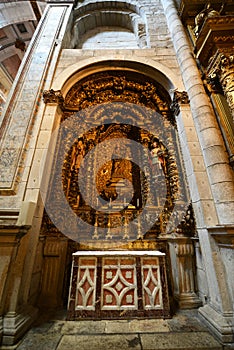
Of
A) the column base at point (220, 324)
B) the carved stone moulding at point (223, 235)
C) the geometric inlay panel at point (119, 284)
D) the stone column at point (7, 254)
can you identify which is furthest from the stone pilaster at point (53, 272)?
the carved stone moulding at point (223, 235)

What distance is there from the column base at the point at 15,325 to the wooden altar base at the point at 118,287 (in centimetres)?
54

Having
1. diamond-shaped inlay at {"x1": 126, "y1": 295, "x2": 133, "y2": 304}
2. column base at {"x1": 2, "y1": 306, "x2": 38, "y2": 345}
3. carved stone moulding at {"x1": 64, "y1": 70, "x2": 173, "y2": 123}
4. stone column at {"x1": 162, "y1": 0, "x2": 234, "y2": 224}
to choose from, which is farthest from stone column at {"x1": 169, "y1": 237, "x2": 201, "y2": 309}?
carved stone moulding at {"x1": 64, "y1": 70, "x2": 173, "y2": 123}

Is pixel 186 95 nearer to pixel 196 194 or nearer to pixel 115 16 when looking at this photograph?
pixel 196 194

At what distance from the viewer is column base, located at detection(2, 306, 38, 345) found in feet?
6.28

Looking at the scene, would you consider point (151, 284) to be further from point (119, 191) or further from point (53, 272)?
point (119, 191)

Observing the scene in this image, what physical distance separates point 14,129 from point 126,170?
284 cm

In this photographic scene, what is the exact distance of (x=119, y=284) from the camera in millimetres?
2572

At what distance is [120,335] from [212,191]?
2474 millimetres

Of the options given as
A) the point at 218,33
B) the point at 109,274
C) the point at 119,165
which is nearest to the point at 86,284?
the point at 109,274

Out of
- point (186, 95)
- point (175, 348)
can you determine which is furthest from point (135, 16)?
point (175, 348)

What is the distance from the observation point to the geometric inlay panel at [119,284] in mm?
2484

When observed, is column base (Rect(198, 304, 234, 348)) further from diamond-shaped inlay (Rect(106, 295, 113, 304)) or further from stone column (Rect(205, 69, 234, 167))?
stone column (Rect(205, 69, 234, 167))

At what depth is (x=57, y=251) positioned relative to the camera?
3.14 m

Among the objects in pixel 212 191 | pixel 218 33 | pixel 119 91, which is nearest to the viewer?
pixel 212 191
